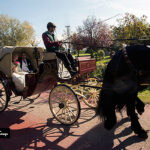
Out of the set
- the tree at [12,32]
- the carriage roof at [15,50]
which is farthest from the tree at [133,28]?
the tree at [12,32]

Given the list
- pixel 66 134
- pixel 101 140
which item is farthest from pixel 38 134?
pixel 101 140

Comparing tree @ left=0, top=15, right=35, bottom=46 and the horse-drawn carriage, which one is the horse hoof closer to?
the horse-drawn carriage

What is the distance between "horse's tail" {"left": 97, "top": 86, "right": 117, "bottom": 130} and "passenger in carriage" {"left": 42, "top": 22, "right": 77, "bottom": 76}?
3.68 ft

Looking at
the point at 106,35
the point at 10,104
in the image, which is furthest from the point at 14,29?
the point at 10,104

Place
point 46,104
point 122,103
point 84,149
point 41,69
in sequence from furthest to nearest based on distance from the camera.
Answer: point 46,104, point 41,69, point 122,103, point 84,149

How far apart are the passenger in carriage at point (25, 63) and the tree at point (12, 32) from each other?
30766 mm

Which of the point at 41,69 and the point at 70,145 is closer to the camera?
the point at 70,145

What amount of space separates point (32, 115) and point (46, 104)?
86 centimetres

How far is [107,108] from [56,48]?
6.78 feet

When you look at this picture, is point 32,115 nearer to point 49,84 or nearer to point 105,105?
point 49,84

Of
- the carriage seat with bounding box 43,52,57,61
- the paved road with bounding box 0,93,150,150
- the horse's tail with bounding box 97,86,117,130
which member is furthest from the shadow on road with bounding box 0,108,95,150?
the carriage seat with bounding box 43,52,57,61

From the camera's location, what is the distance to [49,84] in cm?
423

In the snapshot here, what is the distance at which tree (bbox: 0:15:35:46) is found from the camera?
32688mm

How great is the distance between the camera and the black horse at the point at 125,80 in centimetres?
252
